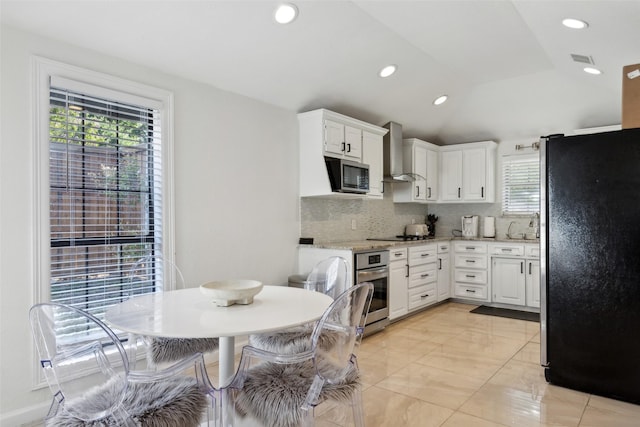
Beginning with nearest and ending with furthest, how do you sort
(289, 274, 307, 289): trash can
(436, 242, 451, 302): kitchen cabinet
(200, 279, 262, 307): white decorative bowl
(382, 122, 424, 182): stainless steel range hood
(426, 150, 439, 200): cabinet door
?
(200, 279, 262, 307): white decorative bowl
(289, 274, 307, 289): trash can
(382, 122, 424, 182): stainless steel range hood
(436, 242, 451, 302): kitchen cabinet
(426, 150, 439, 200): cabinet door

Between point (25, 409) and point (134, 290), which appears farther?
point (134, 290)

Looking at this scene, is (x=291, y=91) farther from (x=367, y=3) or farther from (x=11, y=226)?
(x=11, y=226)

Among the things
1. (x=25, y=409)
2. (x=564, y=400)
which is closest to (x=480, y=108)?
(x=564, y=400)

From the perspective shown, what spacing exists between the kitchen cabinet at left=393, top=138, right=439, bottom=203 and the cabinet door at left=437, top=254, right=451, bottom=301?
0.87m

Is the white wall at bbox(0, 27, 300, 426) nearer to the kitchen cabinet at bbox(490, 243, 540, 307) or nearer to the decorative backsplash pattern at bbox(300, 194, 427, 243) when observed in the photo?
the decorative backsplash pattern at bbox(300, 194, 427, 243)

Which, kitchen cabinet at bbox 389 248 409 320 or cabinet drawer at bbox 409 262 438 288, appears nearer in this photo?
kitchen cabinet at bbox 389 248 409 320

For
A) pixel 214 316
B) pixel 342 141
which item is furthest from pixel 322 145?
pixel 214 316

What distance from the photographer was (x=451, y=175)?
6020mm

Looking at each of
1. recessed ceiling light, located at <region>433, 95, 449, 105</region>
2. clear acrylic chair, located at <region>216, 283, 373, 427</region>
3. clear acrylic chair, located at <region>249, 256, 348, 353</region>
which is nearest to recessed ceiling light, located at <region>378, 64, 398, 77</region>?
recessed ceiling light, located at <region>433, 95, 449, 105</region>

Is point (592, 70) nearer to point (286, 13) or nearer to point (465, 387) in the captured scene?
point (286, 13)

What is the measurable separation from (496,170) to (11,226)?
18.4 ft

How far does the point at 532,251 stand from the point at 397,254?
6.24 ft

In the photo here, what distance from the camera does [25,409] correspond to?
7.74ft

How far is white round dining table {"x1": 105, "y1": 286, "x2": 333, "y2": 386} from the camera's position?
1.63 m
